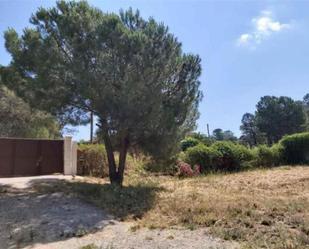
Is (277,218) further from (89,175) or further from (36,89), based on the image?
(89,175)

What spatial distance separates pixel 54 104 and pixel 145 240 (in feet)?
19.4

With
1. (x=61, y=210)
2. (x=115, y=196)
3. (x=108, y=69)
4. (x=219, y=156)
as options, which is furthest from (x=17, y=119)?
(x=61, y=210)

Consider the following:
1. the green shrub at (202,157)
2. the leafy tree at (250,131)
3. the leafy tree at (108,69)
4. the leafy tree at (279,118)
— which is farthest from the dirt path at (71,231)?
the leafy tree at (250,131)

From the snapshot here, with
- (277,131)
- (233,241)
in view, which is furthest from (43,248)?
(277,131)

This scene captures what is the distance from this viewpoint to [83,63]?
10.2 m

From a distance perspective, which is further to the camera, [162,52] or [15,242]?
[162,52]

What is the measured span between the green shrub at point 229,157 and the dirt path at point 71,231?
10005 mm

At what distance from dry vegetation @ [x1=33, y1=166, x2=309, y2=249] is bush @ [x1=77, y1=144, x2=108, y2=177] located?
4560 millimetres

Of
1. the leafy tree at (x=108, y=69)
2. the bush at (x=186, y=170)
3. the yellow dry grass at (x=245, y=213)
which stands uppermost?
the leafy tree at (x=108, y=69)

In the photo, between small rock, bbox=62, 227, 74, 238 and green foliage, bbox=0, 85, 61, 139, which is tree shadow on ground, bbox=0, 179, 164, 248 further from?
green foliage, bbox=0, 85, 61, 139

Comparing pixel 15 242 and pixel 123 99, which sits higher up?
pixel 123 99

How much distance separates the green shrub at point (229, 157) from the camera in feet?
59.2

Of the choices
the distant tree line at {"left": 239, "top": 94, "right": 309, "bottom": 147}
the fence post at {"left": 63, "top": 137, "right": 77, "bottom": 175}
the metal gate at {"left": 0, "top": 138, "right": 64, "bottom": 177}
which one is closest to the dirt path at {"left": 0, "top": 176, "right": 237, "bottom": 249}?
the metal gate at {"left": 0, "top": 138, "right": 64, "bottom": 177}

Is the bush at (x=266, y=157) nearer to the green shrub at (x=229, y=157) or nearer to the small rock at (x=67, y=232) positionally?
the green shrub at (x=229, y=157)
